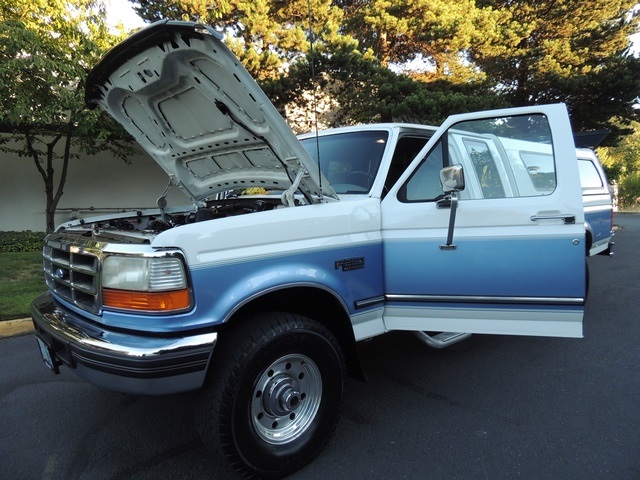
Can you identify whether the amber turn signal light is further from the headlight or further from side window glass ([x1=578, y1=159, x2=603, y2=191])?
side window glass ([x1=578, y1=159, x2=603, y2=191])

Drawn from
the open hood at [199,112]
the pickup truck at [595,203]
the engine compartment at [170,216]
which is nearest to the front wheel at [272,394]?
the open hood at [199,112]

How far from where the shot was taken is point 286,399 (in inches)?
93.1

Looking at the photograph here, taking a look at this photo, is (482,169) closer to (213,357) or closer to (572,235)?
(572,235)

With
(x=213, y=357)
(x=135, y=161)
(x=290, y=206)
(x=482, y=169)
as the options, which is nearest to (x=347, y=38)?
(x=135, y=161)

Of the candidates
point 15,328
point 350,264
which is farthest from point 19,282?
point 350,264

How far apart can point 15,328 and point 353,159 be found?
445cm

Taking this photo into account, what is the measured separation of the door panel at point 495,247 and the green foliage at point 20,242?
32.1 feet

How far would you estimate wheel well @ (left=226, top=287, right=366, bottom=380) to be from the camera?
2.43m

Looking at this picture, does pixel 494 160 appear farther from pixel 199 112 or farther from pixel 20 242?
pixel 20 242

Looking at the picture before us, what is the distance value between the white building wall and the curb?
8210 mm

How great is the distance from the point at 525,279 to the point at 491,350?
5.52 feet

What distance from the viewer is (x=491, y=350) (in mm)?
4113

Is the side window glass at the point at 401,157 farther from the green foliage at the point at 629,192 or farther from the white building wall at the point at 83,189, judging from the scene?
the green foliage at the point at 629,192

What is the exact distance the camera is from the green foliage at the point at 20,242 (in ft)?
31.5
